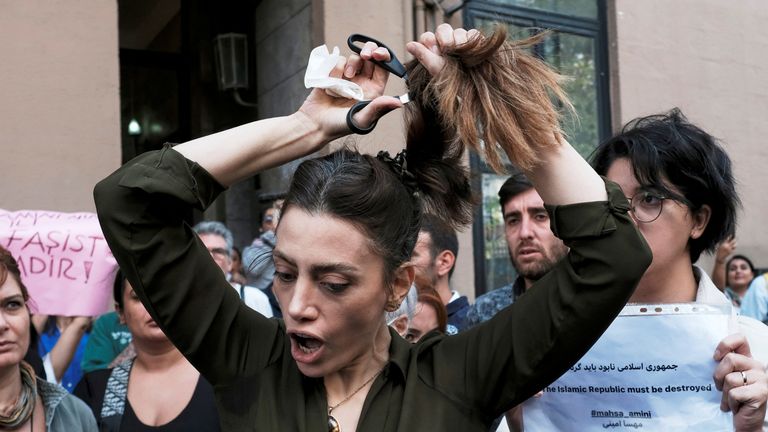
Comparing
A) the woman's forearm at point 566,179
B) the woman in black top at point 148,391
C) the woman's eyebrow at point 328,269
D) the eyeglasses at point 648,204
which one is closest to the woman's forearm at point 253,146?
the woman's eyebrow at point 328,269

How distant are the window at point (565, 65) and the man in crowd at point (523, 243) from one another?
3.81 meters

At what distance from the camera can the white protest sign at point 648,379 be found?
1957 mm

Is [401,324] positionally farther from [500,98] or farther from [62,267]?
[62,267]

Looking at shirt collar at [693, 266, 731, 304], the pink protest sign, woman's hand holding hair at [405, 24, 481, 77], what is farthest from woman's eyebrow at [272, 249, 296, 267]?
the pink protest sign

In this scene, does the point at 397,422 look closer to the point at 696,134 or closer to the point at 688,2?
the point at 696,134

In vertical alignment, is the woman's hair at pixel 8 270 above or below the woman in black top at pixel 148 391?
above

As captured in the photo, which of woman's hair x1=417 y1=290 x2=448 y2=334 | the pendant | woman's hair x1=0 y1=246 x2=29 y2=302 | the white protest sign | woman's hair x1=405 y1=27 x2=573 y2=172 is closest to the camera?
woman's hair x1=405 y1=27 x2=573 y2=172

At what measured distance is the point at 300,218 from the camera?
175 cm

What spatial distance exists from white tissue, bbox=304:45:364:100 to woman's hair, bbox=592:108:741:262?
79cm

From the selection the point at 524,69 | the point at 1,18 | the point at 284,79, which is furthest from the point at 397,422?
the point at 284,79

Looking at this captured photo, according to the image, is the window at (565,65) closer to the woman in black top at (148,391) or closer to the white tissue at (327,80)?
the woman in black top at (148,391)

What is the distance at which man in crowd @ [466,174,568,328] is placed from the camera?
3.55m

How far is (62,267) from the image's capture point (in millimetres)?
3941

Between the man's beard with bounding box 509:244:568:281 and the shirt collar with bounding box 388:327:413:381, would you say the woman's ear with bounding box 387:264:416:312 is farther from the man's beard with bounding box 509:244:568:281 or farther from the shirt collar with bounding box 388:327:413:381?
the man's beard with bounding box 509:244:568:281
